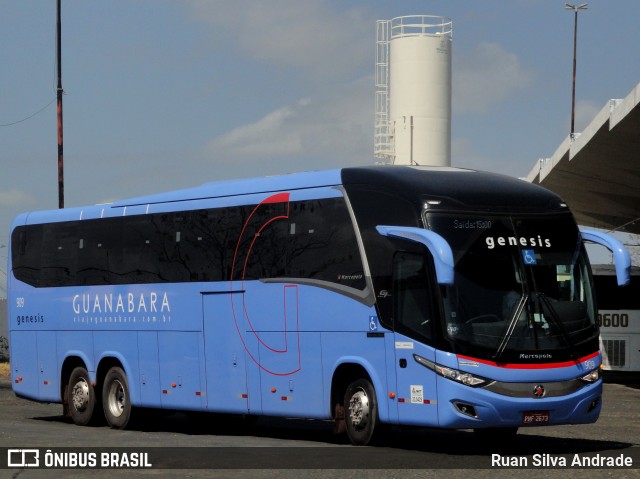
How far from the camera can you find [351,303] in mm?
17875

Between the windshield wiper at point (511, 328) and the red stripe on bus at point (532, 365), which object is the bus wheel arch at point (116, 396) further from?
the windshield wiper at point (511, 328)

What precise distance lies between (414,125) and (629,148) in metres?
26.1

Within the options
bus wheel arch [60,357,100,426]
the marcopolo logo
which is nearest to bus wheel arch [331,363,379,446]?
the marcopolo logo

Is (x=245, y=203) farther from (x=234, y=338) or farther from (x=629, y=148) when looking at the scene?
(x=629, y=148)

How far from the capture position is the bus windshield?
53.7 feet

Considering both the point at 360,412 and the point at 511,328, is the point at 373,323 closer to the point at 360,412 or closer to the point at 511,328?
the point at 360,412

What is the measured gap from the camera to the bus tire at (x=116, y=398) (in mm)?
22556

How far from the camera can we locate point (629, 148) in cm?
4288

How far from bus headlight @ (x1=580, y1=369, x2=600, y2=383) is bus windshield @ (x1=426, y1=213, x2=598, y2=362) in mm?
349

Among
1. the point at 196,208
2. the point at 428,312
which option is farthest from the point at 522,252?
the point at 196,208

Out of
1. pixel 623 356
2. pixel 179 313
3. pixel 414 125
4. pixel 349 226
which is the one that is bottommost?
pixel 623 356

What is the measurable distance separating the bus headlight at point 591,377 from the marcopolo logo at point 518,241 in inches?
63.3

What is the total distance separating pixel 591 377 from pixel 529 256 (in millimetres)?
1623

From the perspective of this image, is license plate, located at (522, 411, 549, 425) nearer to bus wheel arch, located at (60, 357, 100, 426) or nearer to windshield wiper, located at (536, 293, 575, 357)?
windshield wiper, located at (536, 293, 575, 357)
